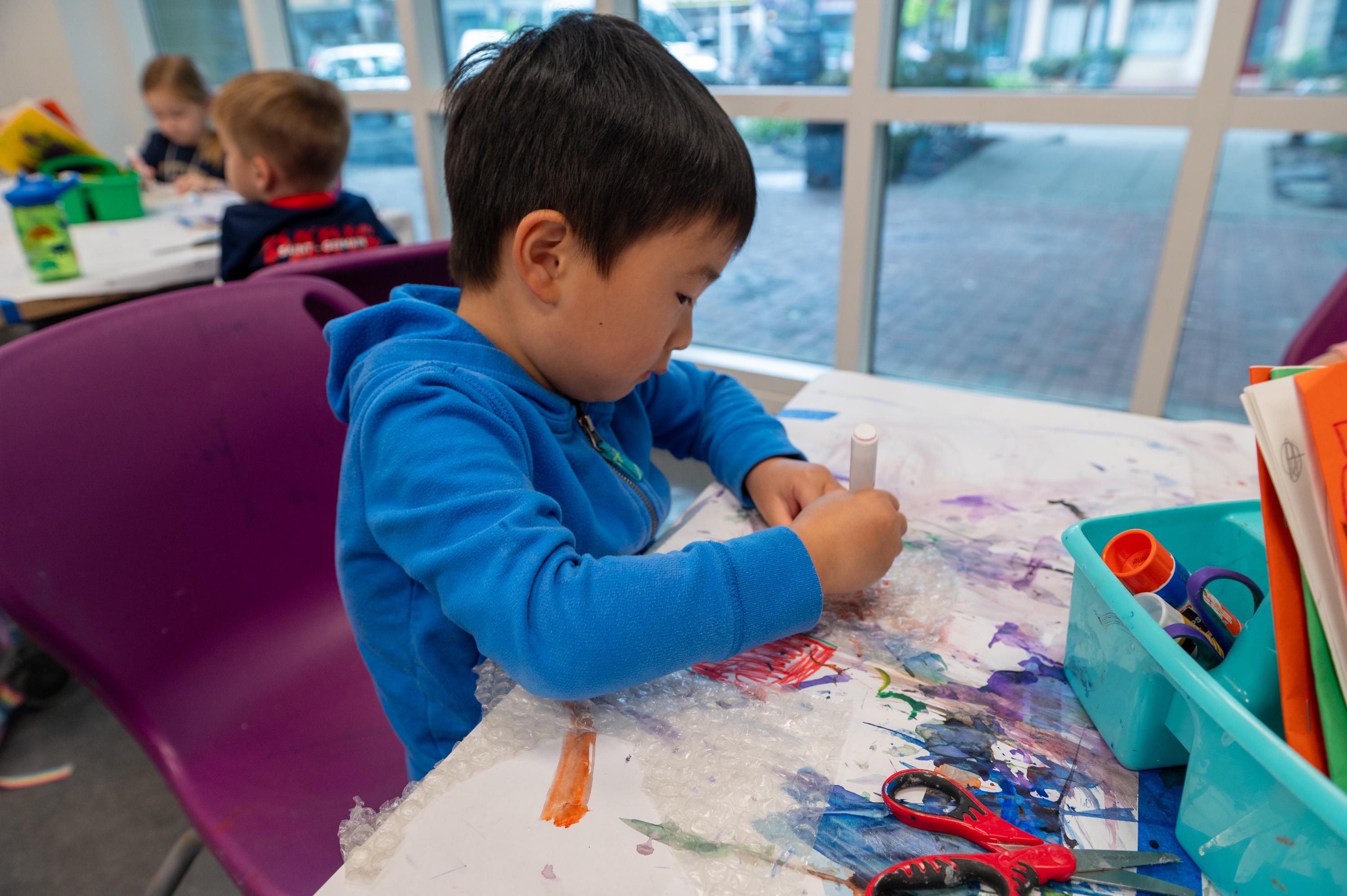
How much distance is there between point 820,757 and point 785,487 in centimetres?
29

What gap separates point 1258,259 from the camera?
7.42 feet

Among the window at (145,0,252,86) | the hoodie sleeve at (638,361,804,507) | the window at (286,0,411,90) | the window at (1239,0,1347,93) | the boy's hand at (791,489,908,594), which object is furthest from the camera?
the window at (145,0,252,86)

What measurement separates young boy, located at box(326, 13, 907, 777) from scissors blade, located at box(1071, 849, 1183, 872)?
188 mm

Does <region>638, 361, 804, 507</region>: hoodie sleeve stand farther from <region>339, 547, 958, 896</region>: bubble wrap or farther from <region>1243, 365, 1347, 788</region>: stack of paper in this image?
<region>1243, 365, 1347, 788</region>: stack of paper

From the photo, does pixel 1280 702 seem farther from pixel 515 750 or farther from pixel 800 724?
pixel 515 750

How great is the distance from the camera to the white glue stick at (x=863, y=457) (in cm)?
58

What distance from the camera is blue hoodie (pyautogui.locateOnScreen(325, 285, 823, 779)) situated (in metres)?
0.47

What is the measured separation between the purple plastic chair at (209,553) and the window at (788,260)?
2.95 ft

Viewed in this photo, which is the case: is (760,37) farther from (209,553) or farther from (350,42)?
(209,553)

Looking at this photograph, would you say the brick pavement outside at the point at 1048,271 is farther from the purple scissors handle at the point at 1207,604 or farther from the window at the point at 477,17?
the purple scissors handle at the point at 1207,604

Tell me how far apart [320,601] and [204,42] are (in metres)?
2.45

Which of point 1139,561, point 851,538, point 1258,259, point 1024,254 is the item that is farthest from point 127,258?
point 1258,259

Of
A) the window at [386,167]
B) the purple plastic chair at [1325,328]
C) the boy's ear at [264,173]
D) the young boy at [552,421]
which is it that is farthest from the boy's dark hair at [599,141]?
the window at [386,167]

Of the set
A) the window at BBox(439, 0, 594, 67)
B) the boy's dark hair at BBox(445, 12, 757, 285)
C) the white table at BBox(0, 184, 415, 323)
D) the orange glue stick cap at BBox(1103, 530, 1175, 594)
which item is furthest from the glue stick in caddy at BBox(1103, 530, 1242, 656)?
the window at BBox(439, 0, 594, 67)
